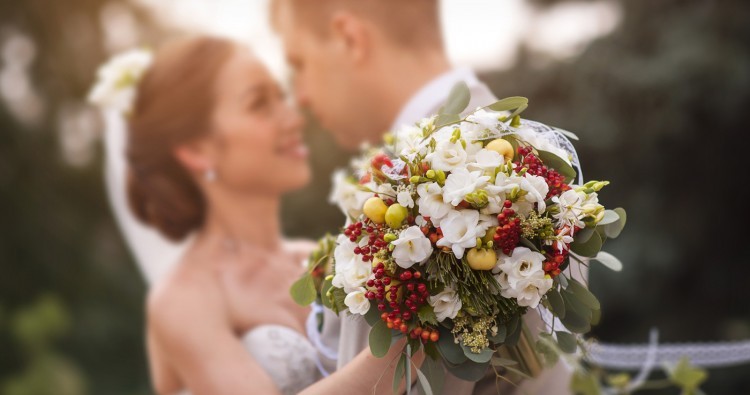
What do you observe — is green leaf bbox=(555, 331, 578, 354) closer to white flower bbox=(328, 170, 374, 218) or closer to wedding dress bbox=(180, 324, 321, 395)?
white flower bbox=(328, 170, 374, 218)

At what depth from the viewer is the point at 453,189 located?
1.29m

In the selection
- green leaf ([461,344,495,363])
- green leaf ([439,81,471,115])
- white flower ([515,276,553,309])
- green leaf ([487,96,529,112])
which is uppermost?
green leaf ([439,81,471,115])

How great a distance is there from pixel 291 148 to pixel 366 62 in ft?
1.30

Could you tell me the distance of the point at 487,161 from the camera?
4.34 feet

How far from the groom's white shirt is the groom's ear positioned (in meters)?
0.29

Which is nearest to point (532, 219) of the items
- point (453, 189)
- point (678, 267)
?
point (453, 189)

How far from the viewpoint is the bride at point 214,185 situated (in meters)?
2.28

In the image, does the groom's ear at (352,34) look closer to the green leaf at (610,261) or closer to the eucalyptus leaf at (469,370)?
the green leaf at (610,261)

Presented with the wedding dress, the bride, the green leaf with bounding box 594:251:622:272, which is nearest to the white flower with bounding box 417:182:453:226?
the green leaf with bounding box 594:251:622:272

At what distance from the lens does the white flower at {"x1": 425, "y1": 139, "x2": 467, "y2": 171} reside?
1.33 metres

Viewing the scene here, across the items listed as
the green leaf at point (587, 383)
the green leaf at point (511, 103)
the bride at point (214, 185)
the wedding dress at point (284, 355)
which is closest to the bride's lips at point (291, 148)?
the bride at point (214, 185)

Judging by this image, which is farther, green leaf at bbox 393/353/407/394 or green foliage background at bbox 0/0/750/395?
green foliage background at bbox 0/0/750/395

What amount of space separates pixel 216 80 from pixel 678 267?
3345 millimetres

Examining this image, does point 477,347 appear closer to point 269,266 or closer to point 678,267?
point 269,266
